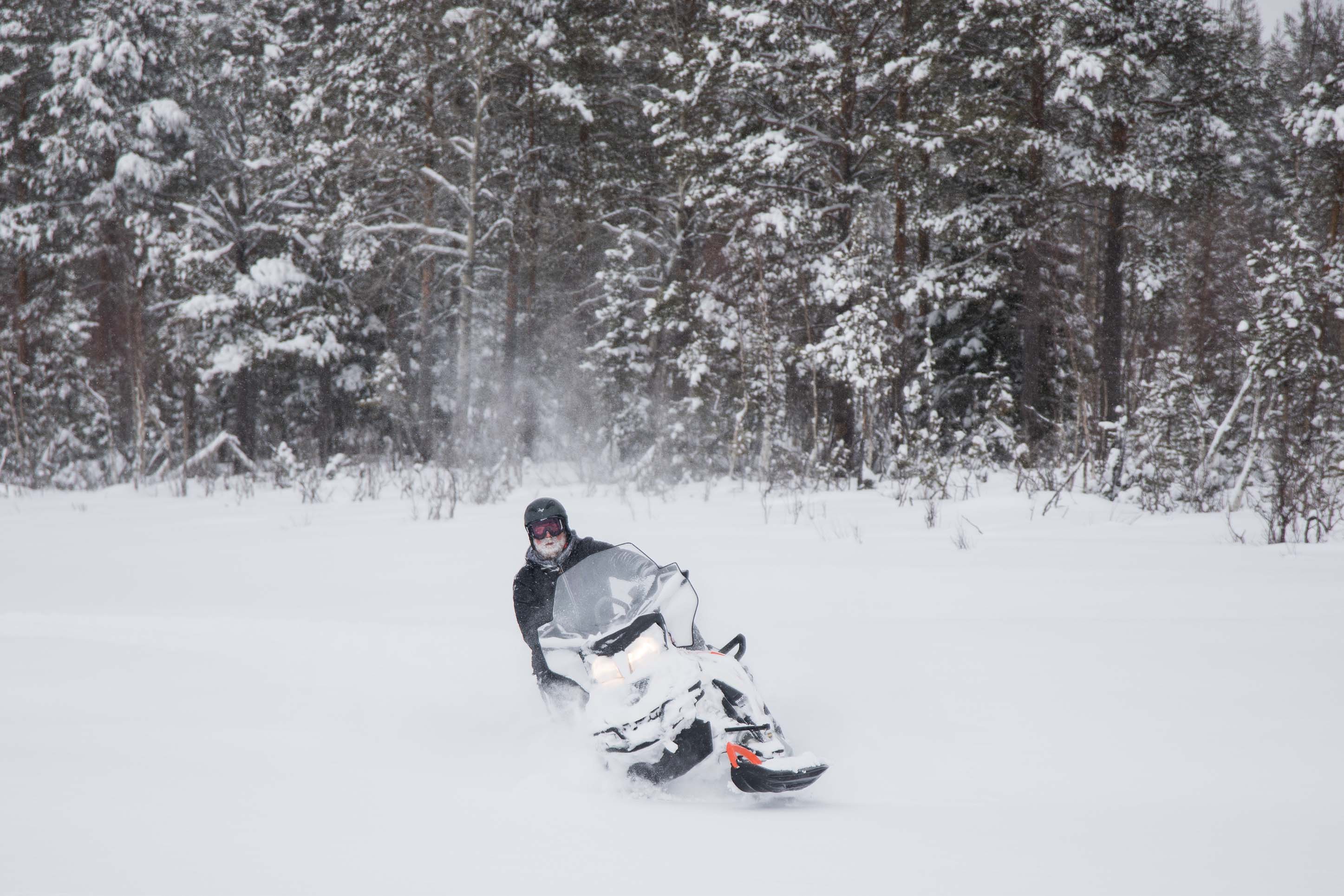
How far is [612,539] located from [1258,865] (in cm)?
693

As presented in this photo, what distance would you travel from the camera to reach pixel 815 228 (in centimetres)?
1380

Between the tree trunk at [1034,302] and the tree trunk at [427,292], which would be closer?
the tree trunk at [1034,302]

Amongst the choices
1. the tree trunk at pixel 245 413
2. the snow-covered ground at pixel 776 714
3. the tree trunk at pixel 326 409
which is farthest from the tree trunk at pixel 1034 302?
the tree trunk at pixel 245 413

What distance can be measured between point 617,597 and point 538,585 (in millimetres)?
638

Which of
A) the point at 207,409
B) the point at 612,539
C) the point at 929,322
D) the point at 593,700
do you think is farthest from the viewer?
the point at 207,409

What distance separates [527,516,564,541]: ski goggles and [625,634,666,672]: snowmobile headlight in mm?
852

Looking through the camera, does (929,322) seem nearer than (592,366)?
Yes

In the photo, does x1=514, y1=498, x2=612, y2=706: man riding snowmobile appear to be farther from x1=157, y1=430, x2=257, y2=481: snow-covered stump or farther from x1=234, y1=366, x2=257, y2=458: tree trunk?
x1=234, y1=366, x2=257, y2=458: tree trunk

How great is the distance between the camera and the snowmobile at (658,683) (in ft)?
10.6

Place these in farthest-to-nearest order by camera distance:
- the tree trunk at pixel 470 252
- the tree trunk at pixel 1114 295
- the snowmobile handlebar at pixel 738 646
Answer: the tree trunk at pixel 470 252, the tree trunk at pixel 1114 295, the snowmobile handlebar at pixel 738 646

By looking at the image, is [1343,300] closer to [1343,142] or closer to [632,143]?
[1343,142]

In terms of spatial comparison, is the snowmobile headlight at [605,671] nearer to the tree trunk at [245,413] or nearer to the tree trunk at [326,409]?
the tree trunk at [245,413]

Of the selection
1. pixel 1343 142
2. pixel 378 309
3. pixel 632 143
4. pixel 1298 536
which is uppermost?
pixel 632 143

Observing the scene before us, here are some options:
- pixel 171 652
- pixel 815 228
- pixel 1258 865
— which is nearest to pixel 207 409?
pixel 815 228
